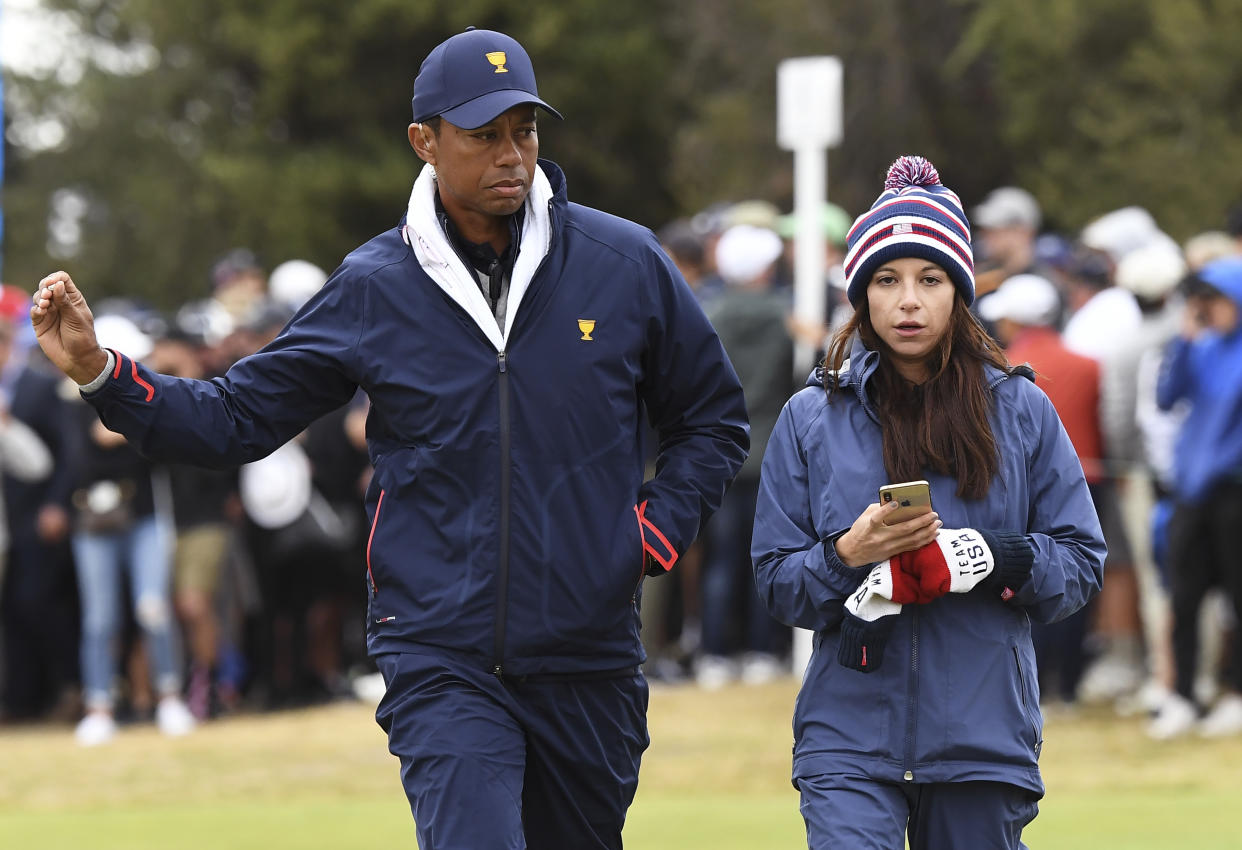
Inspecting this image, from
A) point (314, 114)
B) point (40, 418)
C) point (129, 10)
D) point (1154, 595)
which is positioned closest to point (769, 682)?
point (1154, 595)

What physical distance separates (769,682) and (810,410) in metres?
7.99

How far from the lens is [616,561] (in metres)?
5.03

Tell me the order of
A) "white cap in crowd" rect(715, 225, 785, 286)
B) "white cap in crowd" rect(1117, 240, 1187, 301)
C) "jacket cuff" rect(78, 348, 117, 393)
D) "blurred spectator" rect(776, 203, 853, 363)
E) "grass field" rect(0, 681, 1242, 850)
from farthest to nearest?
"white cap in crowd" rect(715, 225, 785, 286)
"blurred spectator" rect(776, 203, 853, 363)
"white cap in crowd" rect(1117, 240, 1187, 301)
"grass field" rect(0, 681, 1242, 850)
"jacket cuff" rect(78, 348, 117, 393)

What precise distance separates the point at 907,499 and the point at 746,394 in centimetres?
764

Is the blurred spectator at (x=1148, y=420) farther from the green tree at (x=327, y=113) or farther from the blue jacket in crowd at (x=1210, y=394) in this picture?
the green tree at (x=327, y=113)

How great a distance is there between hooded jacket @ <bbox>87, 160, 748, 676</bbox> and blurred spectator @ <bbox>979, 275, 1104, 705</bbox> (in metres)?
5.72

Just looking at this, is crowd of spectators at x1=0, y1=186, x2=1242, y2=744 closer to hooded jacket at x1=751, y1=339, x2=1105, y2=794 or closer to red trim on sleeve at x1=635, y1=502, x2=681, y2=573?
red trim on sleeve at x1=635, y1=502, x2=681, y2=573

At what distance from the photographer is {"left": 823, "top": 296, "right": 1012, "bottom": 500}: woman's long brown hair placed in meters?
4.66

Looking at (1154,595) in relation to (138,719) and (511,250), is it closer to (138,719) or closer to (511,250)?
(138,719)

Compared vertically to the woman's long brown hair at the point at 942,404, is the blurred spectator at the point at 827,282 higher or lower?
higher

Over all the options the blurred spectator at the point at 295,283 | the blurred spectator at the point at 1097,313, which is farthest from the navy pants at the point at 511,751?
the blurred spectator at the point at 295,283

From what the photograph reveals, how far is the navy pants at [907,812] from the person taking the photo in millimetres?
4523

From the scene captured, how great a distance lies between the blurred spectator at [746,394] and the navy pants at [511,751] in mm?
7078

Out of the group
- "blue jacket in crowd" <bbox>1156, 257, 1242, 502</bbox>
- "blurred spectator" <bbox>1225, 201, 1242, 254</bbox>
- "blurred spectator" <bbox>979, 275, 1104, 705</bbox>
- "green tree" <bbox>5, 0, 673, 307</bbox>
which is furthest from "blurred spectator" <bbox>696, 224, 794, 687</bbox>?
"green tree" <bbox>5, 0, 673, 307</bbox>
